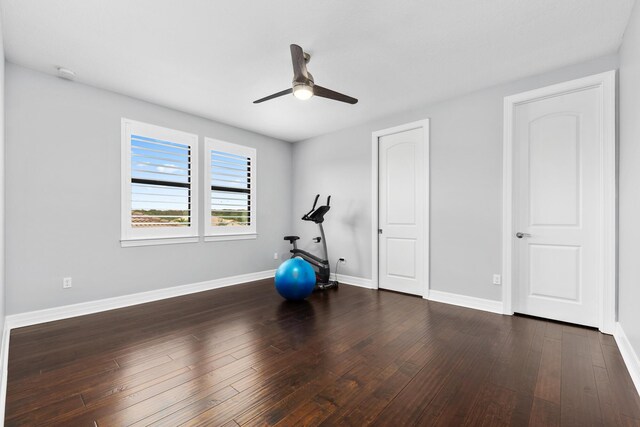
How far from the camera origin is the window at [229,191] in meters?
4.61

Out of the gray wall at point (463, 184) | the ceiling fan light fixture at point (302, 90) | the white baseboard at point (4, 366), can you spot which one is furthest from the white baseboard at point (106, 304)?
the ceiling fan light fixture at point (302, 90)

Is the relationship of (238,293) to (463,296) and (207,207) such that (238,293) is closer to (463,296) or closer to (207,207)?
(207,207)

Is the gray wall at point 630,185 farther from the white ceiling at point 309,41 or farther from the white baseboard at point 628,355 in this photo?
the white ceiling at point 309,41

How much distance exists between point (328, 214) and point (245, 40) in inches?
126

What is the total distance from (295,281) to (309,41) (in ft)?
8.83

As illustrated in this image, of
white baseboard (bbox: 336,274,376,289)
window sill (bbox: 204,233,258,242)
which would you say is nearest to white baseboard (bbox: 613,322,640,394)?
white baseboard (bbox: 336,274,376,289)

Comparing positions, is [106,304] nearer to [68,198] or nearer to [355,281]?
[68,198]

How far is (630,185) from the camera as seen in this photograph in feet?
7.45

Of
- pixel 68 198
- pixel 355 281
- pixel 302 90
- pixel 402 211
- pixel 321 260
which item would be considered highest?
pixel 302 90

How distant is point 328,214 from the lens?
524 cm

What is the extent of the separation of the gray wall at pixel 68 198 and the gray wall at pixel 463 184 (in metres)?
2.86

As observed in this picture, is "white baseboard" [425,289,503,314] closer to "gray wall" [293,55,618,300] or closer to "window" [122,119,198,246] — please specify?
"gray wall" [293,55,618,300]

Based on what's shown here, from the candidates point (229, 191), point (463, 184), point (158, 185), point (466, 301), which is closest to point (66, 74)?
point (158, 185)

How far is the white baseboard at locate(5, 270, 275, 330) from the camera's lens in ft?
9.83
